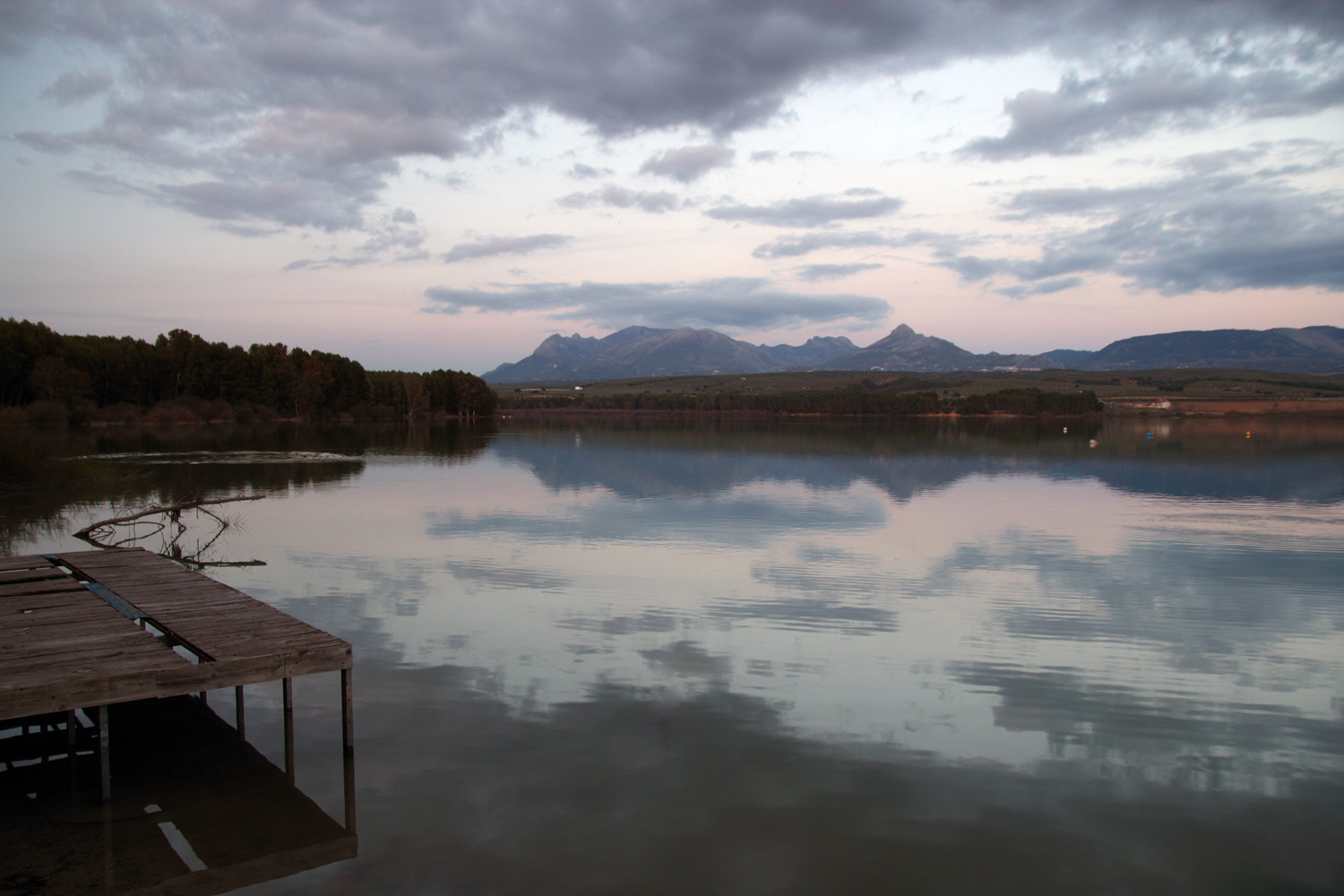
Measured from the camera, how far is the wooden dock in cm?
749

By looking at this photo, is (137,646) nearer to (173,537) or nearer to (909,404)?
(173,537)

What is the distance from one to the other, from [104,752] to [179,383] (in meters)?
94.4

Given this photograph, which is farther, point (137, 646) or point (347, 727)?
point (347, 727)

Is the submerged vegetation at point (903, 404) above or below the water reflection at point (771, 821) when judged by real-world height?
above

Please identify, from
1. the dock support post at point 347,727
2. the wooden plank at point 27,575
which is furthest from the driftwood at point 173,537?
the dock support post at point 347,727

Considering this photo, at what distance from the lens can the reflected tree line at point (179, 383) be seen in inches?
2982

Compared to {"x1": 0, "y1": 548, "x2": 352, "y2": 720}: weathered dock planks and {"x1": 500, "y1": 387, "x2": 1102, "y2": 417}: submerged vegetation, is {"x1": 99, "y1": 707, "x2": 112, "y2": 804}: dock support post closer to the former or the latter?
{"x1": 0, "y1": 548, "x2": 352, "y2": 720}: weathered dock planks

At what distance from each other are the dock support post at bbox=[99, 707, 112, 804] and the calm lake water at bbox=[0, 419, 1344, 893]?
147 centimetres

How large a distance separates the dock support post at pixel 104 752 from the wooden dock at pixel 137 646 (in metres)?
0.01

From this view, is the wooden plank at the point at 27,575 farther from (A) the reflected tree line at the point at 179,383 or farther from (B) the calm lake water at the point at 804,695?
(A) the reflected tree line at the point at 179,383

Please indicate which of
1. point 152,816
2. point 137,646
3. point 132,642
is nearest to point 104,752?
point 152,816

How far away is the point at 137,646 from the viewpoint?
336 inches

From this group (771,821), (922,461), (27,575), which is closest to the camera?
(771,821)

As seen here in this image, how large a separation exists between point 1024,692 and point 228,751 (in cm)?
952
